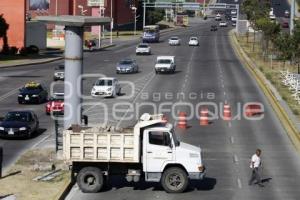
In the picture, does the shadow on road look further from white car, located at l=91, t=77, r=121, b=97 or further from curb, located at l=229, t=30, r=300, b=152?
white car, located at l=91, t=77, r=121, b=97

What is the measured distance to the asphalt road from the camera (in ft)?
82.7

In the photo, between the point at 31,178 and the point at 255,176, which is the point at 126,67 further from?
the point at 255,176

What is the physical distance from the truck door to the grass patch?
3138 mm

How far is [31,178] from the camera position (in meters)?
26.3

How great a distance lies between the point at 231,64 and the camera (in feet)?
280

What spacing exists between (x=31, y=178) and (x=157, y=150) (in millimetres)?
5008

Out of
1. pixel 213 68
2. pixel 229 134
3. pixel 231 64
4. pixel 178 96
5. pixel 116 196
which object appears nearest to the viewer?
pixel 116 196

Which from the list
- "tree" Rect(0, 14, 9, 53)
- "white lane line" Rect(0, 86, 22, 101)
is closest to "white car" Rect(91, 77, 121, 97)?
"white lane line" Rect(0, 86, 22, 101)

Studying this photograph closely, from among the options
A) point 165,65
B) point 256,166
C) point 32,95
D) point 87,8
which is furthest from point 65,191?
point 87,8

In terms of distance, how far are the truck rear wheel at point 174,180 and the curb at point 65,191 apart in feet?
10.6

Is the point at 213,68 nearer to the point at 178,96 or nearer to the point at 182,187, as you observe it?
the point at 178,96

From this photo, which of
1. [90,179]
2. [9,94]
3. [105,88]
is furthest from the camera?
[9,94]

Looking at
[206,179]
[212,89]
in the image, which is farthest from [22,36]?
[206,179]

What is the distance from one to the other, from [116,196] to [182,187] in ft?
7.33
